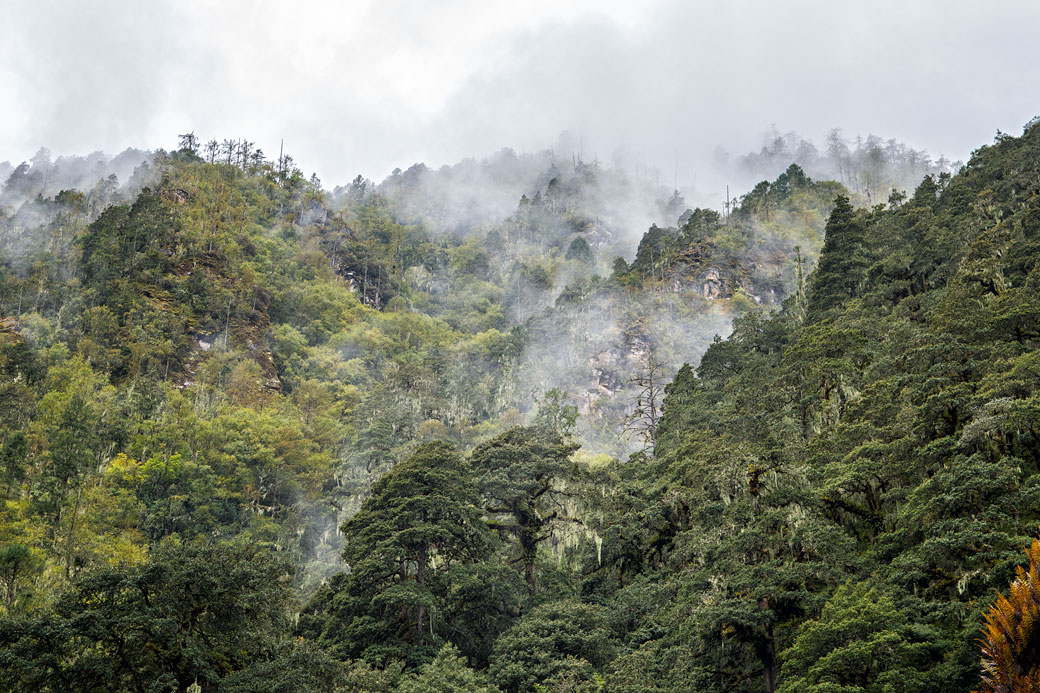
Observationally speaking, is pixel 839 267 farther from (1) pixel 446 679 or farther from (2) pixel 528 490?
(1) pixel 446 679

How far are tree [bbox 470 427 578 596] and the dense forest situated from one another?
5.6 inches

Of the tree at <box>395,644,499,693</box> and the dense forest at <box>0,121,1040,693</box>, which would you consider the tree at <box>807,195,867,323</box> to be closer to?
the dense forest at <box>0,121,1040,693</box>

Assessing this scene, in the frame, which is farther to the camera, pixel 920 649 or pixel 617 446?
pixel 617 446

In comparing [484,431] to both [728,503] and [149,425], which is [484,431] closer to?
[149,425]

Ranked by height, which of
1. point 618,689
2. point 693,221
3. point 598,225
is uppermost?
point 598,225

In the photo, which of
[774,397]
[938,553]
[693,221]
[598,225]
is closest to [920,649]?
[938,553]

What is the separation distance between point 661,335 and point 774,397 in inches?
1843

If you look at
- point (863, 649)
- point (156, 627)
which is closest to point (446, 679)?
point (156, 627)

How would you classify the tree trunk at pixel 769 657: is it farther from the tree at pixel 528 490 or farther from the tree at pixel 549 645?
the tree at pixel 528 490

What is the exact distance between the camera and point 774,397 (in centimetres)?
2681

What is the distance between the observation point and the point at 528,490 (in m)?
30.1

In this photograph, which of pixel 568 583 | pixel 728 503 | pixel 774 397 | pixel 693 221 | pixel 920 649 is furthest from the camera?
pixel 693 221

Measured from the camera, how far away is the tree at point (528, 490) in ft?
97.4

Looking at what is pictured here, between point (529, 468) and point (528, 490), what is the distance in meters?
0.85
